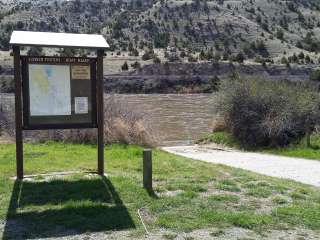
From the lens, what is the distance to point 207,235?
6836 millimetres

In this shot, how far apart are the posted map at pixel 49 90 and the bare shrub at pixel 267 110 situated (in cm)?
1051

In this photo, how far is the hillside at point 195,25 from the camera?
196 ft

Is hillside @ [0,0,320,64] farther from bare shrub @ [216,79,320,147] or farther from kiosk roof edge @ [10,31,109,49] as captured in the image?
kiosk roof edge @ [10,31,109,49]

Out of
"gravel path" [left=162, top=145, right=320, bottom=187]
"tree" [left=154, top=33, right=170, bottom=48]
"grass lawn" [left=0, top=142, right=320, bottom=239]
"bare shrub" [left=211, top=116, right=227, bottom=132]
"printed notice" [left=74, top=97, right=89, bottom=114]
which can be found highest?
"tree" [left=154, top=33, right=170, bottom=48]

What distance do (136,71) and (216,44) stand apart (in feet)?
66.2

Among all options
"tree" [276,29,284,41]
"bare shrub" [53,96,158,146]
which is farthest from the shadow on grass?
"tree" [276,29,284,41]

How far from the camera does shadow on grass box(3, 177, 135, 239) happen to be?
22.9ft

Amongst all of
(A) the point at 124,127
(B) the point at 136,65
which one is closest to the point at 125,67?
(B) the point at 136,65

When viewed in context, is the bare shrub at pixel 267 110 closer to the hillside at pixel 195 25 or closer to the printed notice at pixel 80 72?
the printed notice at pixel 80 72

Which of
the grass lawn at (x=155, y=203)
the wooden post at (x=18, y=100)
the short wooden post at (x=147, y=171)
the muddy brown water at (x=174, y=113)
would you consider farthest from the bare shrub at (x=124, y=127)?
the short wooden post at (x=147, y=171)

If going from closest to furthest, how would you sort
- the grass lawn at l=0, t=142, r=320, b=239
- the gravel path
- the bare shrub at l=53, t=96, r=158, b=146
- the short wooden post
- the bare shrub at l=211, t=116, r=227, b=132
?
the grass lawn at l=0, t=142, r=320, b=239 → the short wooden post → the gravel path → the bare shrub at l=53, t=96, r=158, b=146 → the bare shrub at l=211, t=116, r=227, b=132

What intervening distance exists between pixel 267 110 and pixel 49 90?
1154 centimetres

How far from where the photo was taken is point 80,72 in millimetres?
9961

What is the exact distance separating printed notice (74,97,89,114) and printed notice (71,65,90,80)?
1.23 feet
